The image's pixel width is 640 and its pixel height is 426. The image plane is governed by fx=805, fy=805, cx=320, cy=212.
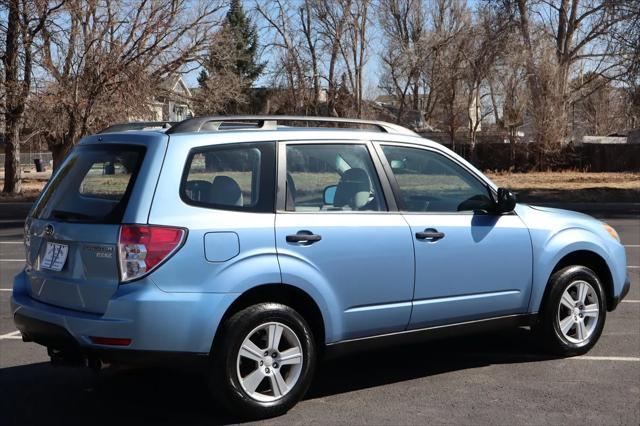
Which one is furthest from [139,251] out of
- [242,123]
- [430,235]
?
[430,235]

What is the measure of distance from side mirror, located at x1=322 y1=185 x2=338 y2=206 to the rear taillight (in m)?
1.25

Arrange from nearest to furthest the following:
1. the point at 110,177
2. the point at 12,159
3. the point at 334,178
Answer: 1. the point at 110,177
2. the point at 334,178
3. the point at 12,159

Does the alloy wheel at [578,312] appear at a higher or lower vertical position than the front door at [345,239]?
lower

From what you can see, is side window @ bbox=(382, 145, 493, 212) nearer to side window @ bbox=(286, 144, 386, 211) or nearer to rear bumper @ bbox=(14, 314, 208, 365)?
side window @ bbox=(286, 144, 386, 211)

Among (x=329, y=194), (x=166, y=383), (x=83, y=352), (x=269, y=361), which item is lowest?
(x=166, y=383)

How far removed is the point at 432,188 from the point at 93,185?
2525 mm

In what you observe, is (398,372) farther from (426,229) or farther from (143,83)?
(143,83)

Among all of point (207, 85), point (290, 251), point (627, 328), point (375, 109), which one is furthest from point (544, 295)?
point (375, 109)

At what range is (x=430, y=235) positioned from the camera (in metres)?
5.41

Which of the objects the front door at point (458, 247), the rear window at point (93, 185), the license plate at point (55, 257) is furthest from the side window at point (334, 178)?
the license plate at point (55, 257)

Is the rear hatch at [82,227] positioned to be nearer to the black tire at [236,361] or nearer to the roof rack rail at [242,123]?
the roof rack rail at [242,123]

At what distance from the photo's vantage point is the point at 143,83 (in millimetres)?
25250

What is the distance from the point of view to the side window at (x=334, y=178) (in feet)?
17.1

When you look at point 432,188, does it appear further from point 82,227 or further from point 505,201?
point 82,227
